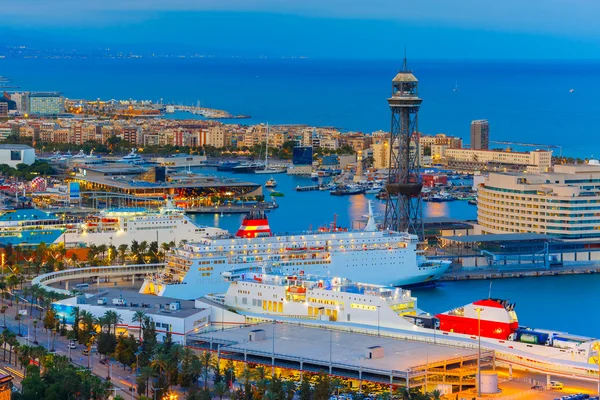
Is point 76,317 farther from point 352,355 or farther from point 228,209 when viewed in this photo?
point 228,209

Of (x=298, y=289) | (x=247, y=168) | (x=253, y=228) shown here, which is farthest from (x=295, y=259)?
(x=247, y=168)

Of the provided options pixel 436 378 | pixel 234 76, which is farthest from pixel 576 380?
pixel 234 76

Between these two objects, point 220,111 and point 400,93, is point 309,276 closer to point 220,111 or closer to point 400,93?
point 400,93

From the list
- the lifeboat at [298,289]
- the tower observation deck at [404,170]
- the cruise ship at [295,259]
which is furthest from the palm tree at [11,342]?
the tower observation deck at [404,170]

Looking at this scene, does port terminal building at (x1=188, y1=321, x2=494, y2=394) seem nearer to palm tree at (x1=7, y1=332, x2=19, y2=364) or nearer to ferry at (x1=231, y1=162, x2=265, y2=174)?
palm tree at (x1=7, y1=332, x2=19, y2=364)

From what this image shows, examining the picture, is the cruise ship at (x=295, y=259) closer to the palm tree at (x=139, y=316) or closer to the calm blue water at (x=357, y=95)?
the palm tree at (x=139, y=316)
